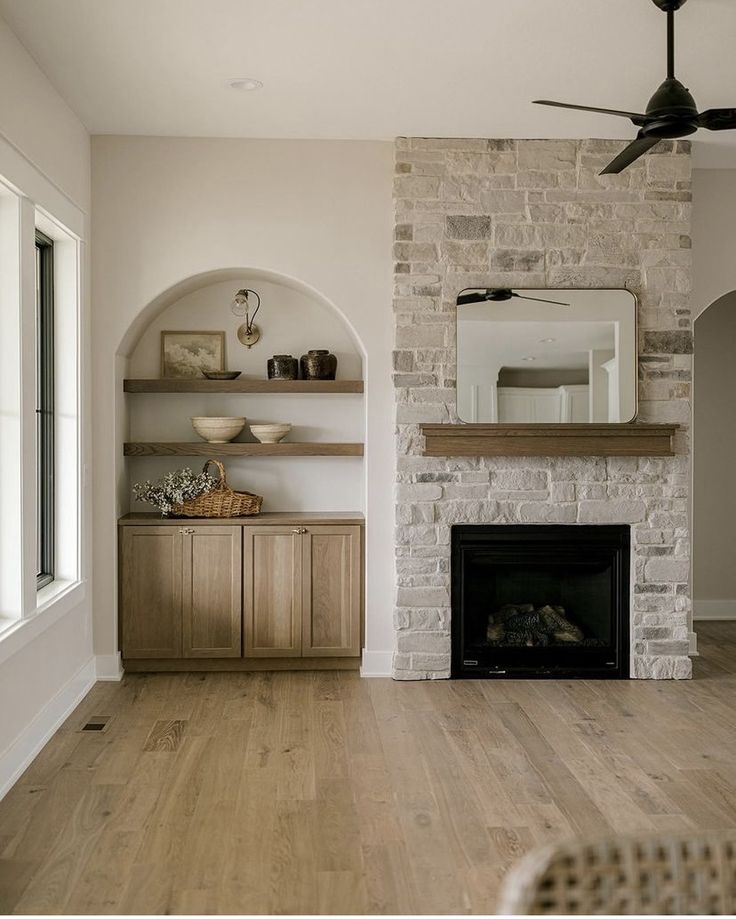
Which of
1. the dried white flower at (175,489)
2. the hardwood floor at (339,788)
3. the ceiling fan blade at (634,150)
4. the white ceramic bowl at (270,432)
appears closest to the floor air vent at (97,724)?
the hardwood floor at (339,788)

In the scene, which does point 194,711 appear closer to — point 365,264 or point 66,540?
point 66,540

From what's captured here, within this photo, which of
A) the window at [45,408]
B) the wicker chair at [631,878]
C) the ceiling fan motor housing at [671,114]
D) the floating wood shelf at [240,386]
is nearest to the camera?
the wicker chair at [631,878]

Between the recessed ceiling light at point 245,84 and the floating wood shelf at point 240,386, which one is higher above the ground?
the recessed ceiling light at point 245,84

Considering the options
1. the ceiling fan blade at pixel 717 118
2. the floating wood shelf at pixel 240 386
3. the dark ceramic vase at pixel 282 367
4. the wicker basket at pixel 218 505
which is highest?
the ceiling fan blade at pixel 717 118

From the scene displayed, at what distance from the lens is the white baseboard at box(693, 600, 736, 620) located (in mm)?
7023

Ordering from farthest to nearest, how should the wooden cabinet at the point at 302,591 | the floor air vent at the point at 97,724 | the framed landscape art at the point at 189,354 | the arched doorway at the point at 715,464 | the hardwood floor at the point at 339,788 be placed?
1. the arched doorway at the point at 715,464
2. the framed landscape art at the point at 189,354
3. the wooden cabinet at the point at 302,591
4. the floor air vent at the point at 97,724
5. the hardwood floor at the point at 339,788

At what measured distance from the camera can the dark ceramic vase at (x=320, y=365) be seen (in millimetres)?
5535

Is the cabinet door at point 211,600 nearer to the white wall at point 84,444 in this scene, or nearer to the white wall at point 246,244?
the white wall at point 246,244

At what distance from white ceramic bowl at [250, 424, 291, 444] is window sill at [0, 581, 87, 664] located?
4.18ft

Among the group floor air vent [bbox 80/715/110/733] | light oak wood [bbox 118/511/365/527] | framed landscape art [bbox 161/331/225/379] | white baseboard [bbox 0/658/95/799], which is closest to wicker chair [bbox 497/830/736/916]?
white baseboard [bbox 0/658/95/799]

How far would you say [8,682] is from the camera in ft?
12.6

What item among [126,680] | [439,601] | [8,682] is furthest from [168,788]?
[439,601]

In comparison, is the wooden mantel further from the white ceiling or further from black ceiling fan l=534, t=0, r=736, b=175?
black ceiling fan l=534, t=0, r=736, b=175

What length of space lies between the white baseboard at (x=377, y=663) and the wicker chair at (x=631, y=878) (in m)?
4.34
